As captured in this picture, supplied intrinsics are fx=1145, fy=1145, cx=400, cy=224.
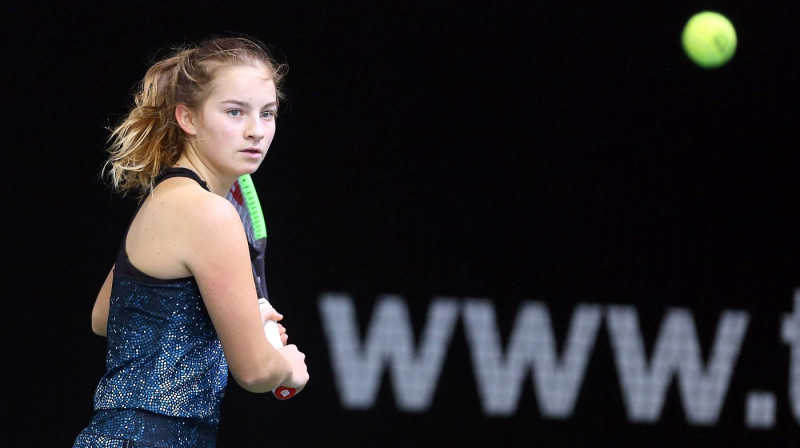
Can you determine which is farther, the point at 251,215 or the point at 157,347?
the point at 251,215

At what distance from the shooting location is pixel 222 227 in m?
1.74

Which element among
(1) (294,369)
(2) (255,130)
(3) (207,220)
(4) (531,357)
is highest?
(2) (255,130)

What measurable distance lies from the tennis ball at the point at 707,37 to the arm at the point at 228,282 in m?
2.58

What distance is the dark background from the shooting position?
3.50m

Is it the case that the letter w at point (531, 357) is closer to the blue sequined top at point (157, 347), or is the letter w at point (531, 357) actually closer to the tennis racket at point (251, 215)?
the tennis racket at point (251, 215)

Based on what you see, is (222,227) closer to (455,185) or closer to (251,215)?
(251,215)

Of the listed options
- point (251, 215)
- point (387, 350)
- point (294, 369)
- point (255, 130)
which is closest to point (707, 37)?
point (387, 350)

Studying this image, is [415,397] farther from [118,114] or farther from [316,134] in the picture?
[118,114]

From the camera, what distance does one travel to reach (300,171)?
3.69 metres

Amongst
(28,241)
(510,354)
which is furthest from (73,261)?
(510,354)

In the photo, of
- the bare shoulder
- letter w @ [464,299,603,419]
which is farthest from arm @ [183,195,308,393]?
letter w @ [464,299,603,419]

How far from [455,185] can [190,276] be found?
6.82ft

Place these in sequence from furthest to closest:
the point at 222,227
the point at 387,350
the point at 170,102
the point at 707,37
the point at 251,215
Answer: the point at 707,37 → the point at 387,350 → the point at 251,215 → the point at 170,102 → the point at 222,227

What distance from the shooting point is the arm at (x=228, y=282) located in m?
1.75
